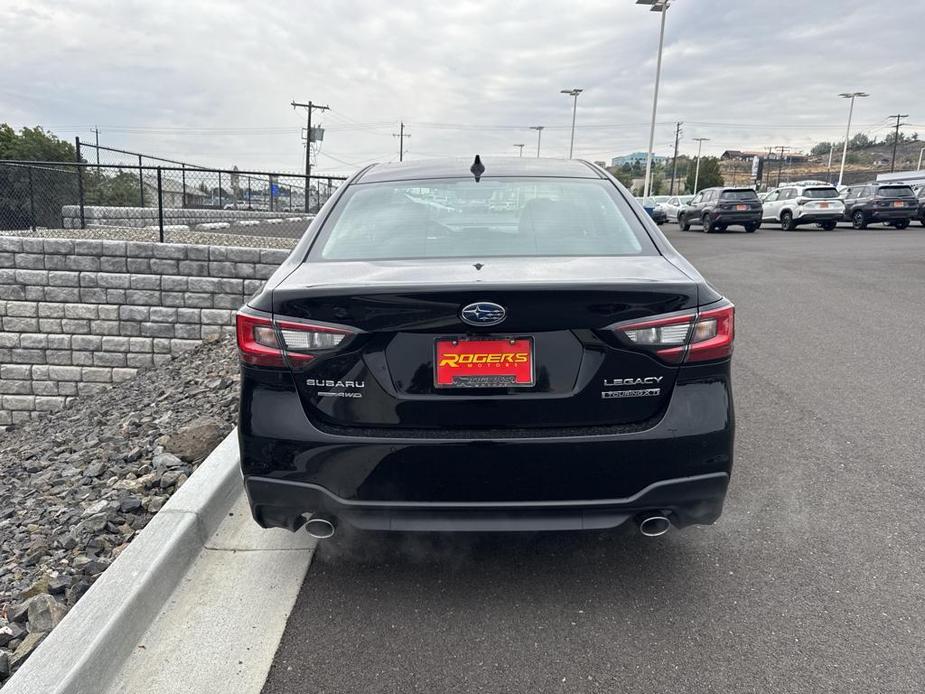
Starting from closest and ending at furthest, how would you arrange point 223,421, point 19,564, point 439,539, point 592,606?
point 592,606 < point 439,539 < point 19,564 < point 223,421

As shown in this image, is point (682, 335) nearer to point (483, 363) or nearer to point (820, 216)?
point (483, 363)

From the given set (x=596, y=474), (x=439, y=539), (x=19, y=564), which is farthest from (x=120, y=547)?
(x=596, y=474)

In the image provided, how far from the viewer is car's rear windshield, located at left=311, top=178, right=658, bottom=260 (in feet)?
10.2

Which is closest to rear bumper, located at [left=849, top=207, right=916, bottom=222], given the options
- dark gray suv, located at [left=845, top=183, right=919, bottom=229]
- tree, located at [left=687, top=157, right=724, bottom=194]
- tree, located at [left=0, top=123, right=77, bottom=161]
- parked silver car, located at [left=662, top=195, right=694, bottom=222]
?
dark gray suv, located at [left=845, top=183, right=919, bottom=229]

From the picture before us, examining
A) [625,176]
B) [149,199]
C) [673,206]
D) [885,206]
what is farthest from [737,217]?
[625,176]

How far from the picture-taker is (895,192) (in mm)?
28562

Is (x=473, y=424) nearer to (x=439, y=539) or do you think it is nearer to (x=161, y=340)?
(x=439, y=539)

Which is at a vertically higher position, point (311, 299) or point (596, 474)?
point (311, 299)

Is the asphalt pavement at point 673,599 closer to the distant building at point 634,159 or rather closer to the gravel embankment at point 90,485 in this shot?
the gravel embankment at point 90,485

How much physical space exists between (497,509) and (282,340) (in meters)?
0.99

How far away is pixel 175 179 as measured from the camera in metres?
16.6

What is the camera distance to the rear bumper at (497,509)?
8.70 feet

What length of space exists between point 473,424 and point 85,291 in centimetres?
1078

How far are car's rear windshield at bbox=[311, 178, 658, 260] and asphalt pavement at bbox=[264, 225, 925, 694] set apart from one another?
1.35 metres
